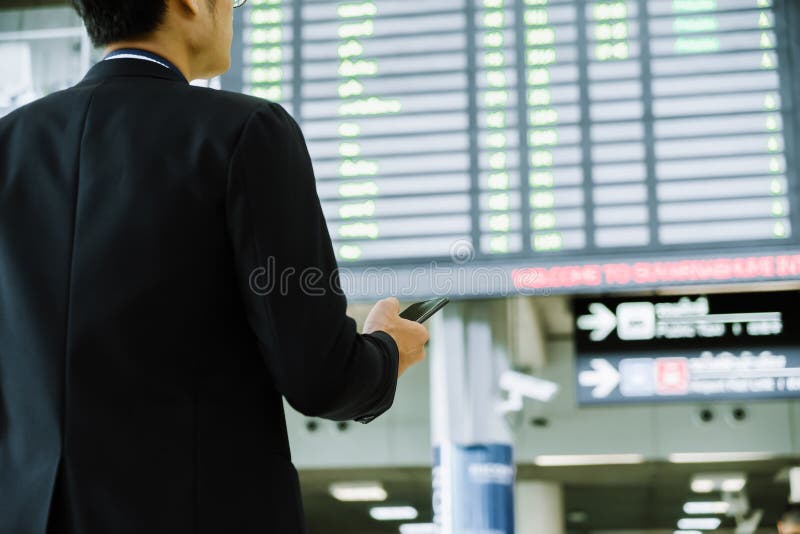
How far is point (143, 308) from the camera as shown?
980 mm

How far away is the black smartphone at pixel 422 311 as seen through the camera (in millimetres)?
1211

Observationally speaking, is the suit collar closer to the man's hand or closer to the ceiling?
the man's hand

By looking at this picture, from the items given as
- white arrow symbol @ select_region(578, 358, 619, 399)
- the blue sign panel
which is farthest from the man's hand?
the blue sign panel

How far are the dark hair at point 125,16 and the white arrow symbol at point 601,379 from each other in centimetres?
363

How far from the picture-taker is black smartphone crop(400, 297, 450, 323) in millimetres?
1211

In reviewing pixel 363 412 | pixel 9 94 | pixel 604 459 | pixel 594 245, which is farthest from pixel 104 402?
pixel 604 459

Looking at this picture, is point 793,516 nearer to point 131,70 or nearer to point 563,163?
point 563,163

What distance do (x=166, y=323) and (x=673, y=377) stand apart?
3.79 meters

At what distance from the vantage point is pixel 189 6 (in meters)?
1.17

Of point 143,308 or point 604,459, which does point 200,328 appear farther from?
point 604,459

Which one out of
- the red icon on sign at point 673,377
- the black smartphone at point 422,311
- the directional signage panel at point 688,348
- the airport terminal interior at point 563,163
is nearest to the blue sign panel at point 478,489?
the airport terminal interior at point 563,163

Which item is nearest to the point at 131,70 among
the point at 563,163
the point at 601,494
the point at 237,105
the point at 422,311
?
the point at 237,105

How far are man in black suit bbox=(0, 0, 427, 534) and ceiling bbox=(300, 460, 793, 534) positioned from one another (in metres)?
8.65

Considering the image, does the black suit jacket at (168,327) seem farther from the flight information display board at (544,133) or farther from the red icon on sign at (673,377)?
the red icon on sign at (673,377)
